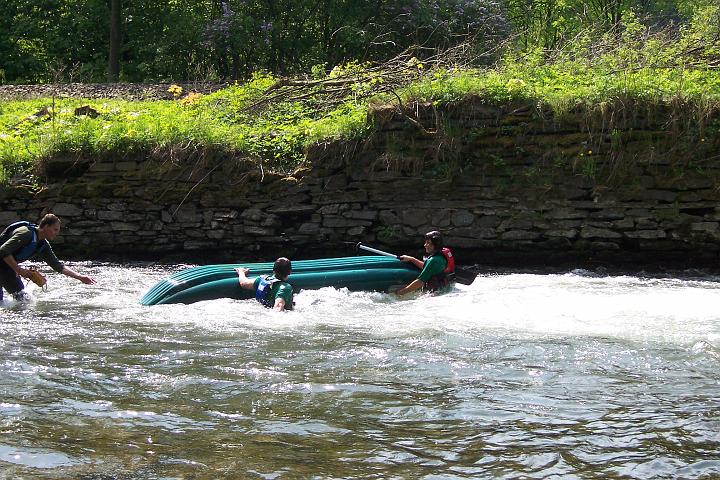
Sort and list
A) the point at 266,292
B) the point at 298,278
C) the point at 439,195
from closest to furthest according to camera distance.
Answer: the point at 266,292
the point at 298,278
the point at 439,195

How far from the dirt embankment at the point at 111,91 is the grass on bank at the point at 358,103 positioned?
5.72 ft

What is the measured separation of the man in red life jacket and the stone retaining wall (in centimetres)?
181

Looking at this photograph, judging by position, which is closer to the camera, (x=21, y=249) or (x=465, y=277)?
(x=21, y=249)

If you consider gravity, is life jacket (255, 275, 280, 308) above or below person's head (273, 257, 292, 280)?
below

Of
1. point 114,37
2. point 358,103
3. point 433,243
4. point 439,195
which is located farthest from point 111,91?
point 433,243

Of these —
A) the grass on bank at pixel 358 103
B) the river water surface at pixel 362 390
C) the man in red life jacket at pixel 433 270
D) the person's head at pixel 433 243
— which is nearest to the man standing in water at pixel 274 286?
the river water surface at pixel 362 390

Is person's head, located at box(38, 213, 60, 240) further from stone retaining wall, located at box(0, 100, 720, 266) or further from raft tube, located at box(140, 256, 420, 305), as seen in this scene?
stone retaining wall, located at box(0, 100, 720, 266)

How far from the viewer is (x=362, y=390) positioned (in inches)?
204

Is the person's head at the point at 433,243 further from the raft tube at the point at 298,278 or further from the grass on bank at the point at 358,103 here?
the grass on bank at the point at 358,103

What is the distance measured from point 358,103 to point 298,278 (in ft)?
15.1

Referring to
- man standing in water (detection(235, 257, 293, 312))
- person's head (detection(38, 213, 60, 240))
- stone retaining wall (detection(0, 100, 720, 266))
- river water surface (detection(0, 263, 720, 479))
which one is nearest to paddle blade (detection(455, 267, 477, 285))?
river water surface (detection(0, 263, 720, 479))

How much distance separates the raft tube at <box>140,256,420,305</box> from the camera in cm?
830

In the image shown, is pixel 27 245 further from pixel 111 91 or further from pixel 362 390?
pixel 111 91

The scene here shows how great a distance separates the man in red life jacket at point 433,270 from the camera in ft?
29.4
